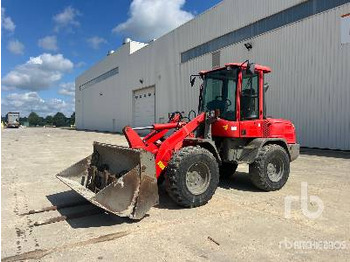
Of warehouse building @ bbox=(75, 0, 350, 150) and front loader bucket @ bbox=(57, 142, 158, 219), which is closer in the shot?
front loader bucket @ bbox=(57, 142, 158, 219)

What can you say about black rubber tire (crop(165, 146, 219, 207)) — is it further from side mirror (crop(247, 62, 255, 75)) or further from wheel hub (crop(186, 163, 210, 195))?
side mirror (crop(247, 62, 255, 75))

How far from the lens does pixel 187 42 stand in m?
26.1

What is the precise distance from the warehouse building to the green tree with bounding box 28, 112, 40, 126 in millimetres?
101844

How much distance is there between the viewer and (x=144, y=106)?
34375 millimetres

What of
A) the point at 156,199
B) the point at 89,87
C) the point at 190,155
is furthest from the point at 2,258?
the point at 89,87

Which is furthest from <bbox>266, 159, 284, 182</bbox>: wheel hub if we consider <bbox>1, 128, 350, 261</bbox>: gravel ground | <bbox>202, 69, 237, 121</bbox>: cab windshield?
<bbox>202, 69, 237, 121</bbox>: cab windshield

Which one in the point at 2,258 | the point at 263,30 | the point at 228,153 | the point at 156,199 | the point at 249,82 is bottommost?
the point at 2,258

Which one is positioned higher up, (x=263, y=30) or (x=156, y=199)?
(x=263, y=30)

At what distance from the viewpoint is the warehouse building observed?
15109 mm

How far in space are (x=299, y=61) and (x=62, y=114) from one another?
12484cm

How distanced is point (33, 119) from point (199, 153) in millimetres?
133426

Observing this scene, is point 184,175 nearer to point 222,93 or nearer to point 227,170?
point 222,93

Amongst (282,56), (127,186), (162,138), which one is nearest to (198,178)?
(162,138)

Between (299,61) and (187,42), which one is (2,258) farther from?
(187,42)
